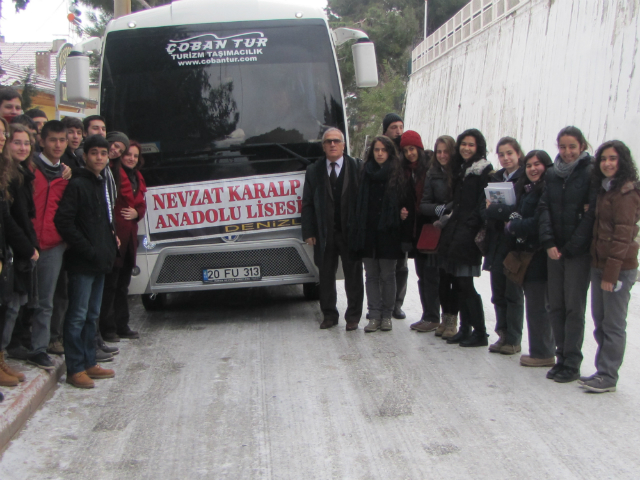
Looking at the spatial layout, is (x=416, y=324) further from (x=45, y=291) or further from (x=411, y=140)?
(x=45, y=291)

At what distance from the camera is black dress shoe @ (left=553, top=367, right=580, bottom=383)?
5223 millimetres

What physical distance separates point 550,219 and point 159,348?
3.49 metres

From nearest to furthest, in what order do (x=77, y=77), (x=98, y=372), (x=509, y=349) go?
(x=98, y=372) → (x=509, y=349) → (x=77, y=77)

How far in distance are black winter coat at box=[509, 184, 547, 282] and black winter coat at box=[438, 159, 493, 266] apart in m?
0.54

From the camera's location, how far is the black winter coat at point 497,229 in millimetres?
5695

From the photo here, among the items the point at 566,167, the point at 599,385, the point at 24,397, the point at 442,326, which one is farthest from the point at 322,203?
the point at 24,397

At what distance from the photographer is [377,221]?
686cm

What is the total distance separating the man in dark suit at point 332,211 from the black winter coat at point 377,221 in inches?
7.0

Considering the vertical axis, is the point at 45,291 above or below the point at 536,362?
above

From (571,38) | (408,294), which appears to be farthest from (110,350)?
(571,38)

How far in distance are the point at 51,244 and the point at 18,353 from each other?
3.38ft

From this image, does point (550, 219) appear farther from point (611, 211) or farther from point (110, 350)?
point (110, 350)

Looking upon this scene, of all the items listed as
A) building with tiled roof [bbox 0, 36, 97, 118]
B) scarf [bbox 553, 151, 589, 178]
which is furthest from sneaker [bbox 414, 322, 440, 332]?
building with tiled roof [bbox 0, 36, 97, 118]

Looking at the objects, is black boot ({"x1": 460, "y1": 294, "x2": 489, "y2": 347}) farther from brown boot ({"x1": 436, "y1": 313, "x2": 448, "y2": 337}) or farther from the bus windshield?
the bus windshield
